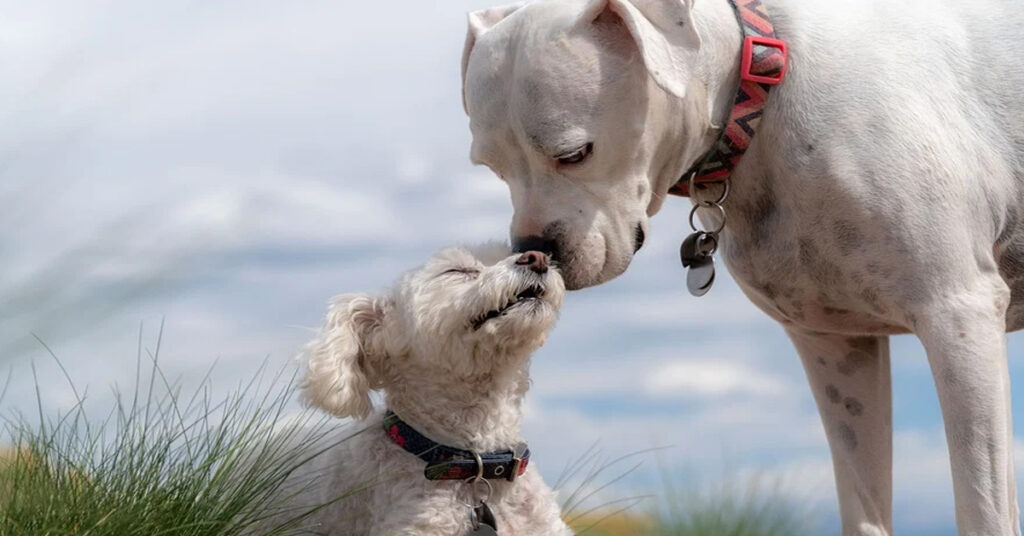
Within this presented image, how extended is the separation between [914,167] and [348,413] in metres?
2.16

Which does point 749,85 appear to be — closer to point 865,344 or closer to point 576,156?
point 576,156

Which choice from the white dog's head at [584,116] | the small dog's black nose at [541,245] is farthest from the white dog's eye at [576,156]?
the small dog's black nose at [541,245]

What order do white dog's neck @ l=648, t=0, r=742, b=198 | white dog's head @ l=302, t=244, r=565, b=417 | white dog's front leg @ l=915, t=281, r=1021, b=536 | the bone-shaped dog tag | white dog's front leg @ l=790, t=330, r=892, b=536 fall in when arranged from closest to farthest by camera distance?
1. white dog's head @ l=302, t=244, r=565, b=417
2. the bone-shaped dog tag
3. white dog's front leg @ l=915, t=281, r=1021, b=536
4. white dog's neck @ l=648, t=0, r=742, b=198
5. white dog's front leg @ l=790, t=330, r=892, b=536

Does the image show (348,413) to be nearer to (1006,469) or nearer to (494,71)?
(494,71)

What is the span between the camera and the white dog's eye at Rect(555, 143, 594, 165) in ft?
15.4

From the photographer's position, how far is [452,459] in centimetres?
453

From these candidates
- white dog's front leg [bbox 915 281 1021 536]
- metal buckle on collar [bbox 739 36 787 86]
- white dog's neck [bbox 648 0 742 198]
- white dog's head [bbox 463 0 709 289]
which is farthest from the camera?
metal buckle on collar [bbox 739 36 787 86]

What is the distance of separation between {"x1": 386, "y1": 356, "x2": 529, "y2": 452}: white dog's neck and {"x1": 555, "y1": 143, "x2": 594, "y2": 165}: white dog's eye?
69 cm

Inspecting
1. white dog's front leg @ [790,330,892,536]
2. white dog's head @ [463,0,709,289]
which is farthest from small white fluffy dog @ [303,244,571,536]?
white dog's front leg @ [790,330,892,536]

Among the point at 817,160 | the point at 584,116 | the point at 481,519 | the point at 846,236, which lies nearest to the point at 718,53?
the point at 817,160

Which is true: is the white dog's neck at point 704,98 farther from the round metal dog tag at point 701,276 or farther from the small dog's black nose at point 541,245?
the small dog's black nose at point 541,245

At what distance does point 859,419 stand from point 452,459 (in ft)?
6.60

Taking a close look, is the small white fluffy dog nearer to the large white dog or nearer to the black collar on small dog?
the black collar on small dog

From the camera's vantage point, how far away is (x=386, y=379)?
4.69 metres
